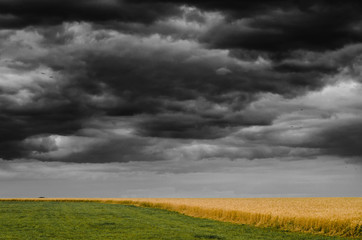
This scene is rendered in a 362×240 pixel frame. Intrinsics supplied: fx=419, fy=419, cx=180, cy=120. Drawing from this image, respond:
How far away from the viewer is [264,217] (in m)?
35.9

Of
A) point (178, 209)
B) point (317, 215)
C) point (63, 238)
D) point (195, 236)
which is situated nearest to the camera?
point (63, 238)

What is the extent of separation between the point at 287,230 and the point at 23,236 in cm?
1938

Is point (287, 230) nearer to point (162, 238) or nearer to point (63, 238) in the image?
point (162, 238)

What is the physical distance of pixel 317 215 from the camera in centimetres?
3228

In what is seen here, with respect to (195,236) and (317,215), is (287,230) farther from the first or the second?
(195,236)

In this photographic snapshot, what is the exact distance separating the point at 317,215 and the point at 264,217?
16.5 feet

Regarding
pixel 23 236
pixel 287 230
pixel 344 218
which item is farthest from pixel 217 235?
pixel 23 236

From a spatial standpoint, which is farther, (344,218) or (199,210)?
(199,210)

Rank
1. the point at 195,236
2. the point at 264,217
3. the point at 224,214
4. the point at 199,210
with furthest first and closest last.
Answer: the point at 199,210 < the point at 224,214 < the point at 264,217 < the point at 195,236

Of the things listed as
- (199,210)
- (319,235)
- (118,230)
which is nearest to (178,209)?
(199,210)

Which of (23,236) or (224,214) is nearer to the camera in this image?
(23,236)

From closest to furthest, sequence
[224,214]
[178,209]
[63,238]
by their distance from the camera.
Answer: [63,238]
[224,214]
[178,209]

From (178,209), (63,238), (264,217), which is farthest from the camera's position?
(178,209)

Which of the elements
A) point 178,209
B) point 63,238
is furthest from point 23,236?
point 178,209
